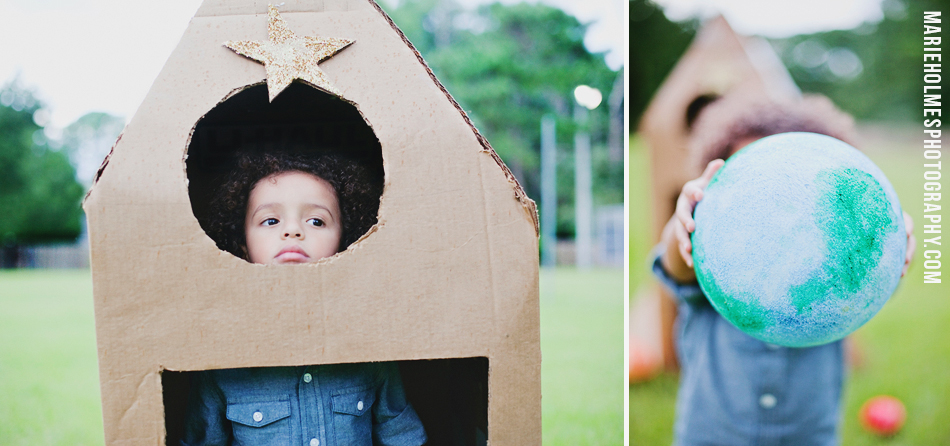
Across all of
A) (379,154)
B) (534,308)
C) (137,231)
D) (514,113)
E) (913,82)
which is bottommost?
(534,308)

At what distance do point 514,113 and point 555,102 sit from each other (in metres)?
1.15

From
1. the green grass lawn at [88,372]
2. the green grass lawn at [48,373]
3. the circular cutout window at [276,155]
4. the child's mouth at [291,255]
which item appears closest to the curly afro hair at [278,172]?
the circular cutout window at [276,155]

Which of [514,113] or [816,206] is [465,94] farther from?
[816,206]

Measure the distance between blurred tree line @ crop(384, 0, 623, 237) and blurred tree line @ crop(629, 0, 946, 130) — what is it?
31.7ft

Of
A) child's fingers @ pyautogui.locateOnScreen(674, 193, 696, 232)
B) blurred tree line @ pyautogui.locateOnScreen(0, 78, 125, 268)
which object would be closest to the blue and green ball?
child's fingers @ pyautogui.locateOnScreen(674, 193, 696, 232)

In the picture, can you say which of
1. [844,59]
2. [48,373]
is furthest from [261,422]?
[844,59]

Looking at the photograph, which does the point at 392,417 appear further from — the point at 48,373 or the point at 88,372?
the point at 48,373

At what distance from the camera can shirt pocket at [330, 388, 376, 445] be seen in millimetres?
1372

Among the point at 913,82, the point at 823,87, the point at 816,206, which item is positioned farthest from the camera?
the point at 823,87

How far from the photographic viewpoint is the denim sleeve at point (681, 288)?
1.83m

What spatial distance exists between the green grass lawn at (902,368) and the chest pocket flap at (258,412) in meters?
2.07

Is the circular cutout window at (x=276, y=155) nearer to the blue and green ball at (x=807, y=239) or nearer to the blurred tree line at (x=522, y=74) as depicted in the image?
the blue and green ball at (x=807, y=239)

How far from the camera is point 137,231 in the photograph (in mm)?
1049

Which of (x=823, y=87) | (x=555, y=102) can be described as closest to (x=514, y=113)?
(x=555, y=102)
